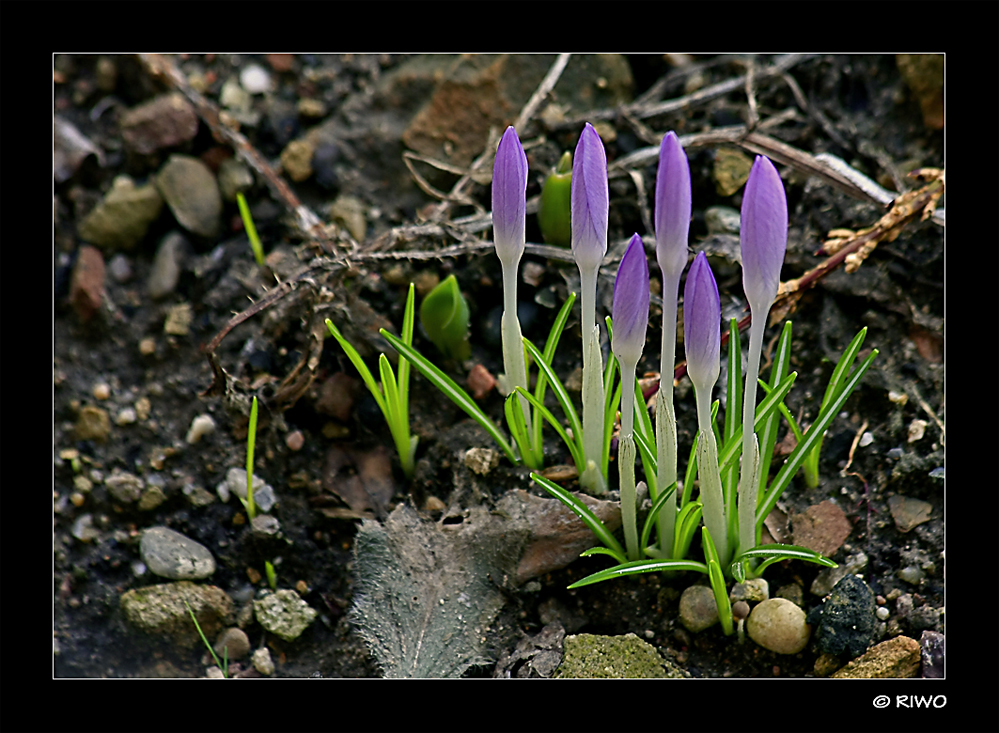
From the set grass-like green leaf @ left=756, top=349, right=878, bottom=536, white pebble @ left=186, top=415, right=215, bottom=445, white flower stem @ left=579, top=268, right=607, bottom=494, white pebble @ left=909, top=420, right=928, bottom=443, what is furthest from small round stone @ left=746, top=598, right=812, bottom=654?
white pebble @ left=186, top=415, right=215, bottom=445

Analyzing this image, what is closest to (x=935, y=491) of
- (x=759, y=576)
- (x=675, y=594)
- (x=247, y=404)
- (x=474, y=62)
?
(x=759, y=576)

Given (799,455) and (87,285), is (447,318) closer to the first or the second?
(799,455)

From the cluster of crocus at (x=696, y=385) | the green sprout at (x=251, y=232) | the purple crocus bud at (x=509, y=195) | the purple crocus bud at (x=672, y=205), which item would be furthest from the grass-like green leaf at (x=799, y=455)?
the green sprout at (x=251, y=232)

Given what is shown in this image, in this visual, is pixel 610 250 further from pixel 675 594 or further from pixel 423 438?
pixel 675 594

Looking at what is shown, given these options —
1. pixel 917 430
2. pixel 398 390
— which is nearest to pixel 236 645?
pixel 398 390

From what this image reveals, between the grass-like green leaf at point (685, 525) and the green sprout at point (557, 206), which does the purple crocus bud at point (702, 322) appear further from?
the green sprout at point (557, 206)

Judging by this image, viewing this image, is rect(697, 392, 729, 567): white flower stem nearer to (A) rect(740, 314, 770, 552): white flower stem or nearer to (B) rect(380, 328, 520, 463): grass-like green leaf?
(A) rect(740, 314, 770, 552): white flower stem
